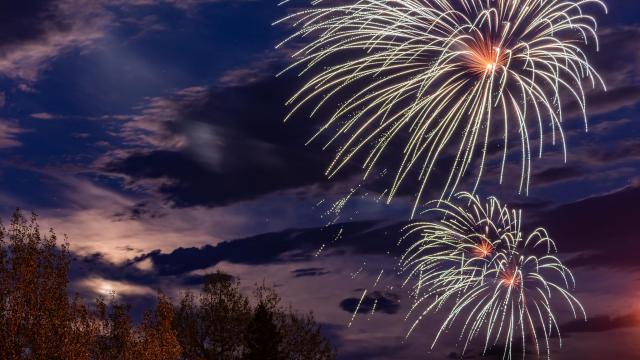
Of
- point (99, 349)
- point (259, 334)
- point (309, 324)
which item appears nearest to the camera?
point (99, 349)

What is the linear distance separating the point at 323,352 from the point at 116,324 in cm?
2242

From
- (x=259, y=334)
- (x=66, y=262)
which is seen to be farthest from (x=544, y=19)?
(x=259, y=334)

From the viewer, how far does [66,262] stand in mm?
35375

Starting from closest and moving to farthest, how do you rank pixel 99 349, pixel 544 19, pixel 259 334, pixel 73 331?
pixel 544 19, pixel 73 331, pixel 99 349, pixel 259 334

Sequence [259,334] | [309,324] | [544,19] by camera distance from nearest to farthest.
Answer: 1. [544,19]
2. [259,334]
3. [309,324]

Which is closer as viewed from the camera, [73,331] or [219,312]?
[73,331]

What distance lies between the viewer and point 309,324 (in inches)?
2377

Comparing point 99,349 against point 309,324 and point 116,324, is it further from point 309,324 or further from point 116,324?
point 309,324

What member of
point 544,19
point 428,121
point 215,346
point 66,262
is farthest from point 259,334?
point 544,19

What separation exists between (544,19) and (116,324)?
2509 centimetres

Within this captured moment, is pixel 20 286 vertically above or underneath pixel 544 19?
underneath

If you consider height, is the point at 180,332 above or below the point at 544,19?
below

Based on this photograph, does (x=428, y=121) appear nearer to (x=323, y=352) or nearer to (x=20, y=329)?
(x=20, y=329)

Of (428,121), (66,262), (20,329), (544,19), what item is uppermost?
(544,19)
